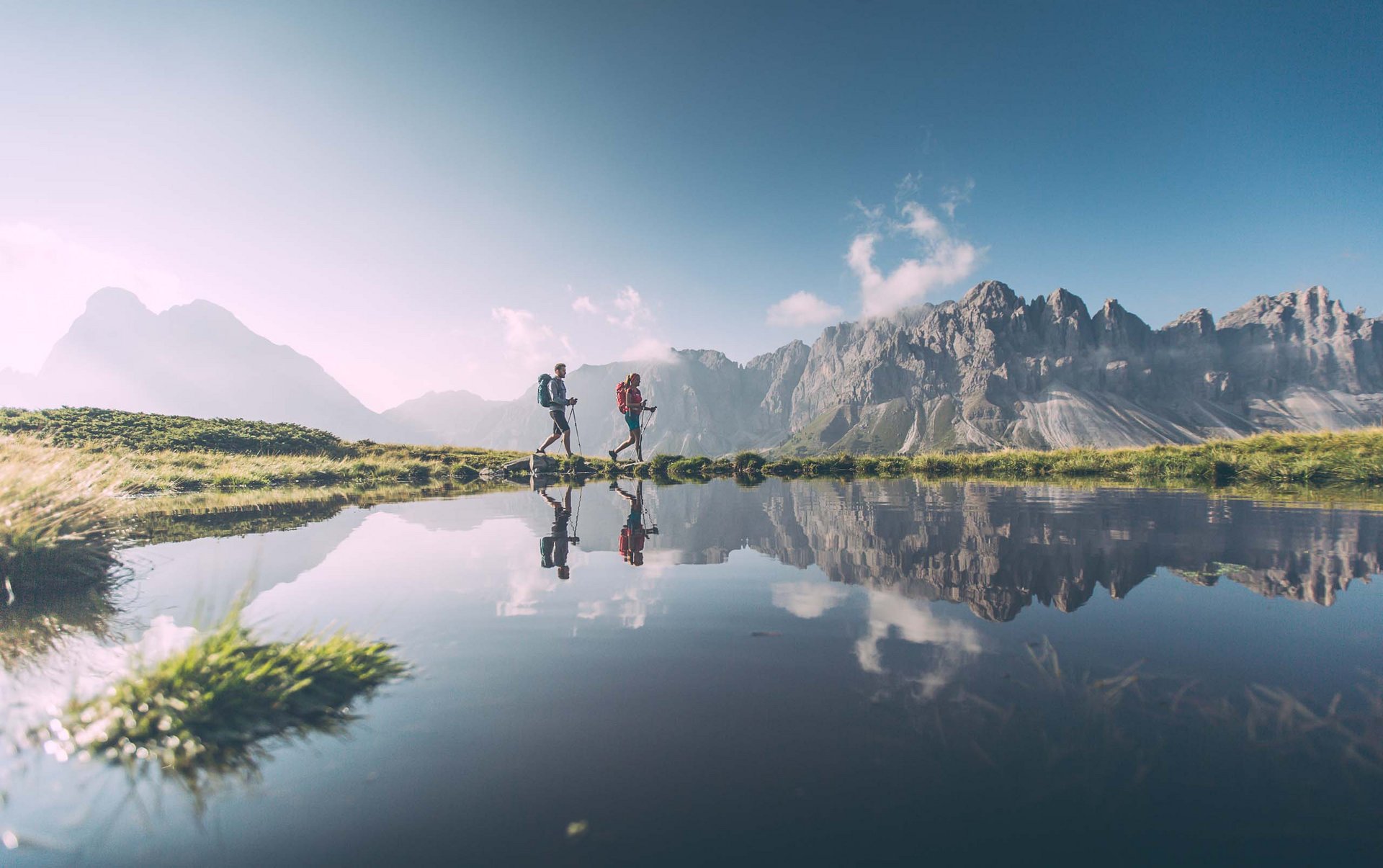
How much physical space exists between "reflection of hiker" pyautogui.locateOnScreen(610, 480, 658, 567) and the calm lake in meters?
0.68

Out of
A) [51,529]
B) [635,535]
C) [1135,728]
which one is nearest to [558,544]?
[635,535]

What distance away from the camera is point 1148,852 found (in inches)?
80.7

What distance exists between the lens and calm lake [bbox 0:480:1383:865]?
2166mm

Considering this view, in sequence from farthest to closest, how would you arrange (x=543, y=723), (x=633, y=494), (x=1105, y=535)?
(x=633, y=494), (x=1105, y=535), (x=543, y=723)

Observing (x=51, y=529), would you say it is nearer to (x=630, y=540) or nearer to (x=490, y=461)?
(x=630, y=540)

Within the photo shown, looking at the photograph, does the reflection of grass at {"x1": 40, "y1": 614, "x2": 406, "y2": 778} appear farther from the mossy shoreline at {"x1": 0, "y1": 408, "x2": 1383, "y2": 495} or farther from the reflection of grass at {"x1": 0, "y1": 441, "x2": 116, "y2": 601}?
the mossy shoreline at {"x1": 0, "y1": 408, "x2": 1383, "y2": 495}

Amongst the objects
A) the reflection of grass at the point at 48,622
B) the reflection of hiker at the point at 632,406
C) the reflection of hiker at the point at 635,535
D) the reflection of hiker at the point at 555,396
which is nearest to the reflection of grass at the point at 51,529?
the reflection of grass at the point at 48,622

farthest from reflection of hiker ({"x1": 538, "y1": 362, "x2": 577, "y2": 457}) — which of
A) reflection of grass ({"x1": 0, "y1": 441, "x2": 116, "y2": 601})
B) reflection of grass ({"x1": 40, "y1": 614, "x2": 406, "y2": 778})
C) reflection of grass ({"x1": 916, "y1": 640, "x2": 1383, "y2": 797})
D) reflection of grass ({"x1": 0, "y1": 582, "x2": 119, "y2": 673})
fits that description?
reflection of grass ({"x1": 916, "y1": 640, "x2": 1383, "y2": 797})

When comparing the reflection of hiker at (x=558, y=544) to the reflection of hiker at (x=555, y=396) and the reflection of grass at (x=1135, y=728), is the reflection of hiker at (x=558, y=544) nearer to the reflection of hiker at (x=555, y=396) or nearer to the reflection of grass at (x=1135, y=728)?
the reflection of grass at (x=1135, y=728)

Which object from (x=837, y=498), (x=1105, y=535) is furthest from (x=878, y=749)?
(x=837, y=498)

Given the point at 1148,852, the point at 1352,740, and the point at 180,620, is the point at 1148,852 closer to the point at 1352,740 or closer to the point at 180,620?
the point at 1352,740

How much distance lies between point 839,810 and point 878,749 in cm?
54

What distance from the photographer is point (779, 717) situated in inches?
123

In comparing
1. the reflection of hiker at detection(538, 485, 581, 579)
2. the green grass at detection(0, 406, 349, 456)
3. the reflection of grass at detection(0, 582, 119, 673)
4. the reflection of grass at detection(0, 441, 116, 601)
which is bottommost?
the reflection of grass at detection(0, 582, 119, 673)
